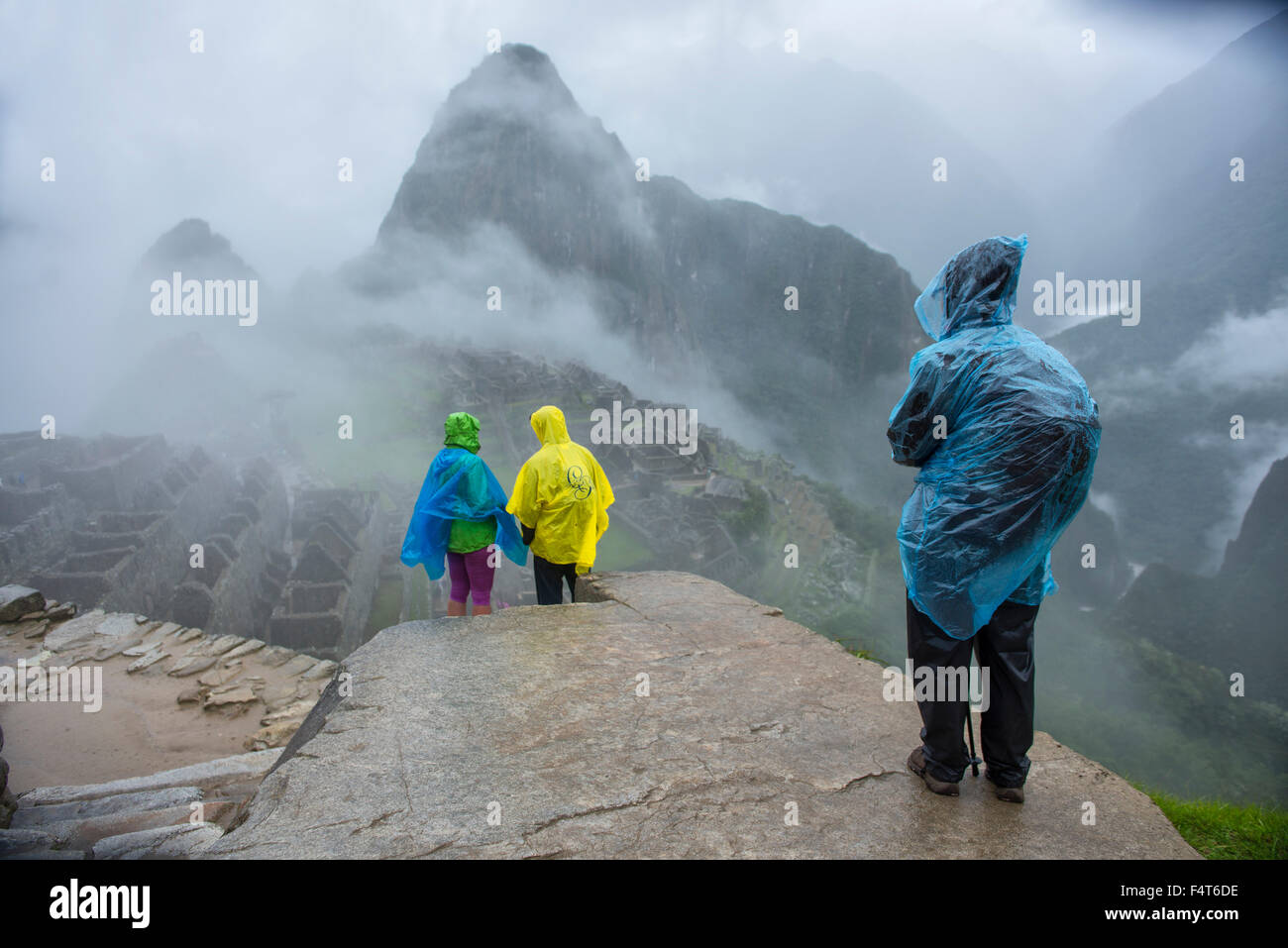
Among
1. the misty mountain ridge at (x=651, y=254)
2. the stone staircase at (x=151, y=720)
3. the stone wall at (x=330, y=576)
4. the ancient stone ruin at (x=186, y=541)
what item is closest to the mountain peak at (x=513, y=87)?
the misty mountain ridge at (x=651, y=254)

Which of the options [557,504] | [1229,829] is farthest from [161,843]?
[1229,829]

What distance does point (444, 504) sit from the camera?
4.29 m

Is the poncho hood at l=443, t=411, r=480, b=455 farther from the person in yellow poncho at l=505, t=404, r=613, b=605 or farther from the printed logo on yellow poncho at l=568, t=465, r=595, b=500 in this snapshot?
the printed logo on yellow poncho at l=568, t=465, r=595, b=500

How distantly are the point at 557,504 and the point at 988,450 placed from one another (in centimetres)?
280

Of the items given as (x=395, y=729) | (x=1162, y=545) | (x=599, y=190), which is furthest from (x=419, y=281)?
(x=395, y=729)

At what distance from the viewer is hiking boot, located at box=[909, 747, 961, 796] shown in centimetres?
231

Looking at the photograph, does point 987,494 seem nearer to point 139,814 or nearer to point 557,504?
point 557,504

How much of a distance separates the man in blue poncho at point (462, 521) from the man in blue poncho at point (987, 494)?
2.63 metres

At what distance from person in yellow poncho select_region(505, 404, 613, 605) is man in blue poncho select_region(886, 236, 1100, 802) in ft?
7.58

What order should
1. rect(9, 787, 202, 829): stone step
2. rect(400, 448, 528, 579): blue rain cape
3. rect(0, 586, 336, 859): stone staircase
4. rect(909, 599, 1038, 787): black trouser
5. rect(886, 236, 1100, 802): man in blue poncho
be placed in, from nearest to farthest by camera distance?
rect(886, 236, 1100, 802): man in blue poncho, rect(909, 599, 1038, 787): black trouser, rect(0, 586, 336, 859): stone staircase, rect(9, 787, 202, 829): stone step, rect(400, 448, 528, 579): blue rain cape

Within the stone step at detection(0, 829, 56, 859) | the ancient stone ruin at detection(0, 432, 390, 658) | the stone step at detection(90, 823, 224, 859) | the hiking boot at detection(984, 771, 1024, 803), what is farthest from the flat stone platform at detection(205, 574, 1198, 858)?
the ancient stone ruin at detection(0, 432, 390, 658)

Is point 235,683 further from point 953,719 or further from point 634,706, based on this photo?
point 953,719

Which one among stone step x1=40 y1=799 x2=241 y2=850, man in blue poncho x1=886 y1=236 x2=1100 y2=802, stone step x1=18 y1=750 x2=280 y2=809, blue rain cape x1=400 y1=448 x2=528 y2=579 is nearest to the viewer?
man in blue poncho x1=886 y1=236 x2=1100 y2=802

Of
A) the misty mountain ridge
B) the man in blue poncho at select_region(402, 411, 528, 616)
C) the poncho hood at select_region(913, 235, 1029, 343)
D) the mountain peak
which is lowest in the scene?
the man in blue poncho at select_region(402, 411, 528, 616)
